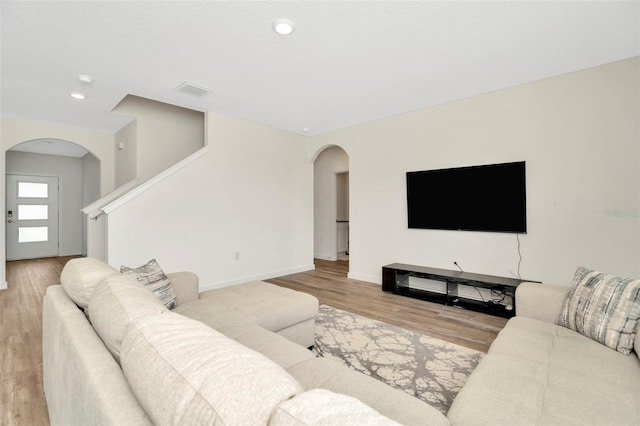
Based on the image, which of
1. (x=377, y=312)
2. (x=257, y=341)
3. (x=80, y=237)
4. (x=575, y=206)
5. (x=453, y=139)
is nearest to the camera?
(x=257, y=341)

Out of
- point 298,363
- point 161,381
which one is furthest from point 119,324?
point 298,363

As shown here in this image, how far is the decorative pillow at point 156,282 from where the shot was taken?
Result: 2.02 metres

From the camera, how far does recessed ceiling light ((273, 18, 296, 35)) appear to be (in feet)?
7.27

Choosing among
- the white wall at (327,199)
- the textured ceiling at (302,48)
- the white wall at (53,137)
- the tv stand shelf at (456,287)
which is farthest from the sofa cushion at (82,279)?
the white wall at (327,199)

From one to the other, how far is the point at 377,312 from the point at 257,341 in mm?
2061

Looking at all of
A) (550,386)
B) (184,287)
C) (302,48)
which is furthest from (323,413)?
(302,48)

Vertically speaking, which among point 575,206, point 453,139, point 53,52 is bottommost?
point 575,206

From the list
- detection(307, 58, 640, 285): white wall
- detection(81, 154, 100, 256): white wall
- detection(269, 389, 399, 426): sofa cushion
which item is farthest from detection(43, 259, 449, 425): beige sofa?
detection(81, 154, 100, 256): white wall

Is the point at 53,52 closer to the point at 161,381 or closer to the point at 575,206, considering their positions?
the point at 161,381

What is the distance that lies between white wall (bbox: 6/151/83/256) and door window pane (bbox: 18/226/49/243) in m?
0.28

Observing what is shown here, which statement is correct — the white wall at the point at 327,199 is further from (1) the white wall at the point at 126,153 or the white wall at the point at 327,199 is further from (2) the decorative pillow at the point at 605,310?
(2) the decorative pillow at the point at 605,310

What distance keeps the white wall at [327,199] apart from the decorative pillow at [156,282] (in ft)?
16.6

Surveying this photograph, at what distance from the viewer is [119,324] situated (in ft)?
3.13

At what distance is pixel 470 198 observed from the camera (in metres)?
3.80
